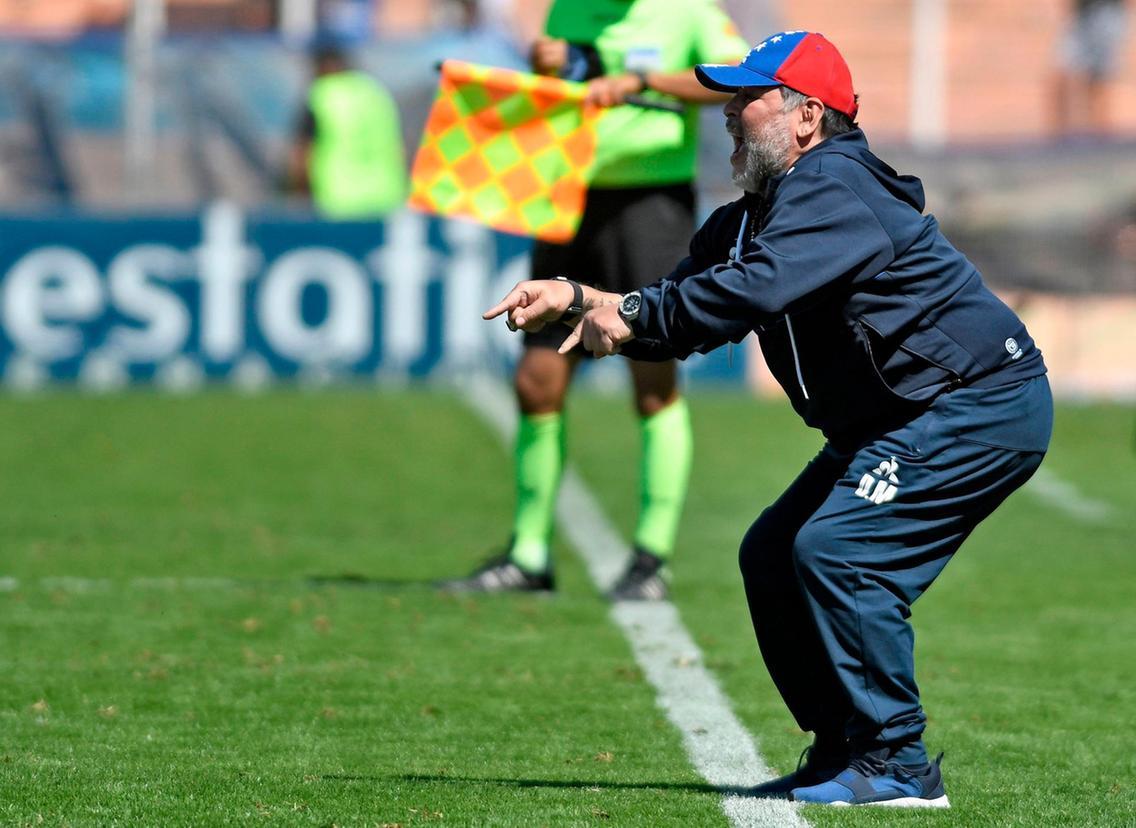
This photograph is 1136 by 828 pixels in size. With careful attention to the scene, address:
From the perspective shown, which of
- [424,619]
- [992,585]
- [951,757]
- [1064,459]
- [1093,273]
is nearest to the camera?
[951,757]

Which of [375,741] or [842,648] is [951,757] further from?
[375,741]

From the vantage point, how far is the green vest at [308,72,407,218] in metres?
15.0

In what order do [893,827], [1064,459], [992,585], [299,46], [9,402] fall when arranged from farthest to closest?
[299,46] < [9,402] < [1064,459] < [992,585] < [893,827]

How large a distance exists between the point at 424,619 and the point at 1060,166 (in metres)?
9.07

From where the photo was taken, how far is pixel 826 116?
4172 mm

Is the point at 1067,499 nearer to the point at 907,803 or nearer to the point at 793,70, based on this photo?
the point at 907,803

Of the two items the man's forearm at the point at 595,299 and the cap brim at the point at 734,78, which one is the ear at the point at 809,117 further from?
the man's forearm at the point at 595,299

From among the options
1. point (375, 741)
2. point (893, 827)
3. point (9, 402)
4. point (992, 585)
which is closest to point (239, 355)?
point (9, 402)

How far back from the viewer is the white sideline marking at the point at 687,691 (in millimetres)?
4172

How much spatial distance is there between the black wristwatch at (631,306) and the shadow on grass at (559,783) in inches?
39.2

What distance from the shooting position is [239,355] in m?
14.3

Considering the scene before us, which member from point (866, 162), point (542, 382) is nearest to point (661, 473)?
point (542, 382)

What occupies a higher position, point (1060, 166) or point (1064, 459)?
point (1060, 166)

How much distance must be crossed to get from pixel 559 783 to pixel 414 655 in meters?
1.55
